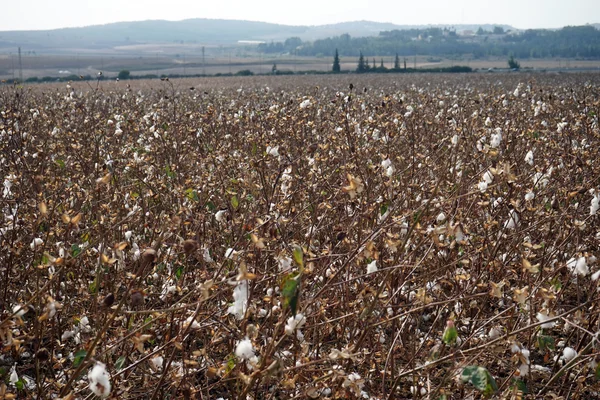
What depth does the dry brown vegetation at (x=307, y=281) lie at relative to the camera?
6.95 ft

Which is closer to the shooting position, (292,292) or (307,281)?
(292,292)

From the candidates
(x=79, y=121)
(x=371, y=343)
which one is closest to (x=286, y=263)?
(x=371, y=343)

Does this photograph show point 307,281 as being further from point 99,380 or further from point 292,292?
point 99,380

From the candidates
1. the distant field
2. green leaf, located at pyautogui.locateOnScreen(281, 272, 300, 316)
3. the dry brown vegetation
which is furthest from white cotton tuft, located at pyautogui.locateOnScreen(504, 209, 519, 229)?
the distant field

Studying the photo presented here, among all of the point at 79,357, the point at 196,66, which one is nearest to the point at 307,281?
the point at 79,357

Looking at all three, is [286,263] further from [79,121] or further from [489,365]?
[79,121]

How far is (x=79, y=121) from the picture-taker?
9344 mm

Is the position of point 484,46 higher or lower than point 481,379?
higher

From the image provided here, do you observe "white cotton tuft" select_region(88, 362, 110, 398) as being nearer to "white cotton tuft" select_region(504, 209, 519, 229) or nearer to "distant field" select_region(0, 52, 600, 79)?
"white cotton tuft" select_region(504, 209, 519, 229)

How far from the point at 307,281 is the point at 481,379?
109 centimetres

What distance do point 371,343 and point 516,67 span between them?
68441 millimetres

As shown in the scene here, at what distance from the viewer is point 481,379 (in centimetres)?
175

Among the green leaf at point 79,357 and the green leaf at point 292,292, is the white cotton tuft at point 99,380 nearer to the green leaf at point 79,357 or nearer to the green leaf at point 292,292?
the green leaf at point 292,292

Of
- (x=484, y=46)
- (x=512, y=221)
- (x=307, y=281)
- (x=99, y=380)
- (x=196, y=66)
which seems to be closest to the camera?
(x=99, y=380)
